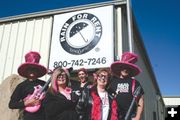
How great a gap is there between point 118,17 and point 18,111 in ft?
10.2

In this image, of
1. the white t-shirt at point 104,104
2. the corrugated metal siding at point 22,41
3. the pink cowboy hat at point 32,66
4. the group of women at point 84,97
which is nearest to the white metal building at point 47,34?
the corrugated metal siding at point 22,41

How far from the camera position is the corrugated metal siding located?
7188 mm

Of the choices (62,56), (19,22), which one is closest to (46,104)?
(62,56)

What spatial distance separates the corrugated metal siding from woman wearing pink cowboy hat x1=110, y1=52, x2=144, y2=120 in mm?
2324

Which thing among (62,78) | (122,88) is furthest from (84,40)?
(122,88)

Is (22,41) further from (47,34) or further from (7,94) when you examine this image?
(7,94)

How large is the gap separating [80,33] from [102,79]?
2041 millimetres

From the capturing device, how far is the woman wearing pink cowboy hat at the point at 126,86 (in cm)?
482

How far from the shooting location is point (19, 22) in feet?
25.4

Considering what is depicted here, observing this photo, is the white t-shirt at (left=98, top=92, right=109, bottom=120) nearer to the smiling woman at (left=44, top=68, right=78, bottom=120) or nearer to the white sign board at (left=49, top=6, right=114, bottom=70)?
the smiling woman at (left=44, top=68, right=78, bottom=120)

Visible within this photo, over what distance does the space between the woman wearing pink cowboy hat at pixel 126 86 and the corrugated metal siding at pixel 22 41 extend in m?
2.32

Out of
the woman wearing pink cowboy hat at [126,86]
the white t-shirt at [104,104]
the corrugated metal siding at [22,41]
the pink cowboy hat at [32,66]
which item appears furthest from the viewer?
the corrugated metal siding at [22,41]

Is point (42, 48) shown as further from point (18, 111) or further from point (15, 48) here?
point (18, 111)

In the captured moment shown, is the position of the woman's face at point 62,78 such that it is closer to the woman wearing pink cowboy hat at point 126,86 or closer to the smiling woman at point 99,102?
the smiling woman at point 99,102
